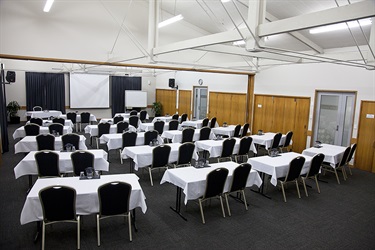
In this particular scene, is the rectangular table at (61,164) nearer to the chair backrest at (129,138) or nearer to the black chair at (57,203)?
the chair backrest at (129,138)

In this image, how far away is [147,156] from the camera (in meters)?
6.41

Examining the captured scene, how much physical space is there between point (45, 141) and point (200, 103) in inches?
396

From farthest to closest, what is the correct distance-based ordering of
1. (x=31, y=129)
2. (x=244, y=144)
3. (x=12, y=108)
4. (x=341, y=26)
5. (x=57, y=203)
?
(x=12, y=108)
(x=31, y=129)
(x=244, y=144)
(x=341, y=26)
(x=57, y=203)

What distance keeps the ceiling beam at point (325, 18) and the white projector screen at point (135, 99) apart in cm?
1529

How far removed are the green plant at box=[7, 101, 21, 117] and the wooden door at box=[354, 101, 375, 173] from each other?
16168 mm

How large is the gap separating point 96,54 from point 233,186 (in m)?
7.02

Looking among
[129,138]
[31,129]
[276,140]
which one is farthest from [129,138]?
[276,140]

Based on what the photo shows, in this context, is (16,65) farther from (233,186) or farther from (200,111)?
(233,186)

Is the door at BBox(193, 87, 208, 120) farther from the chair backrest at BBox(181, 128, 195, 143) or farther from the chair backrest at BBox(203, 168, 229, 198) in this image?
the chair backrest at BBox(203, 168, 229, 198)

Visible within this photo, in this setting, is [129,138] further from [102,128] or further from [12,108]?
[12,108]

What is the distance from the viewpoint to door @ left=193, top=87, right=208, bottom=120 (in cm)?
1571

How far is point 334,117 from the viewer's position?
945 centimetres

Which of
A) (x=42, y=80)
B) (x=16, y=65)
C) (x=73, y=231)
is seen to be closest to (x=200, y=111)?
(x=42, y=80)

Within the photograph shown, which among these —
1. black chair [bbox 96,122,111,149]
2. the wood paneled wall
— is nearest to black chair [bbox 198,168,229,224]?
black chair [bbox 96,122,111,149]
